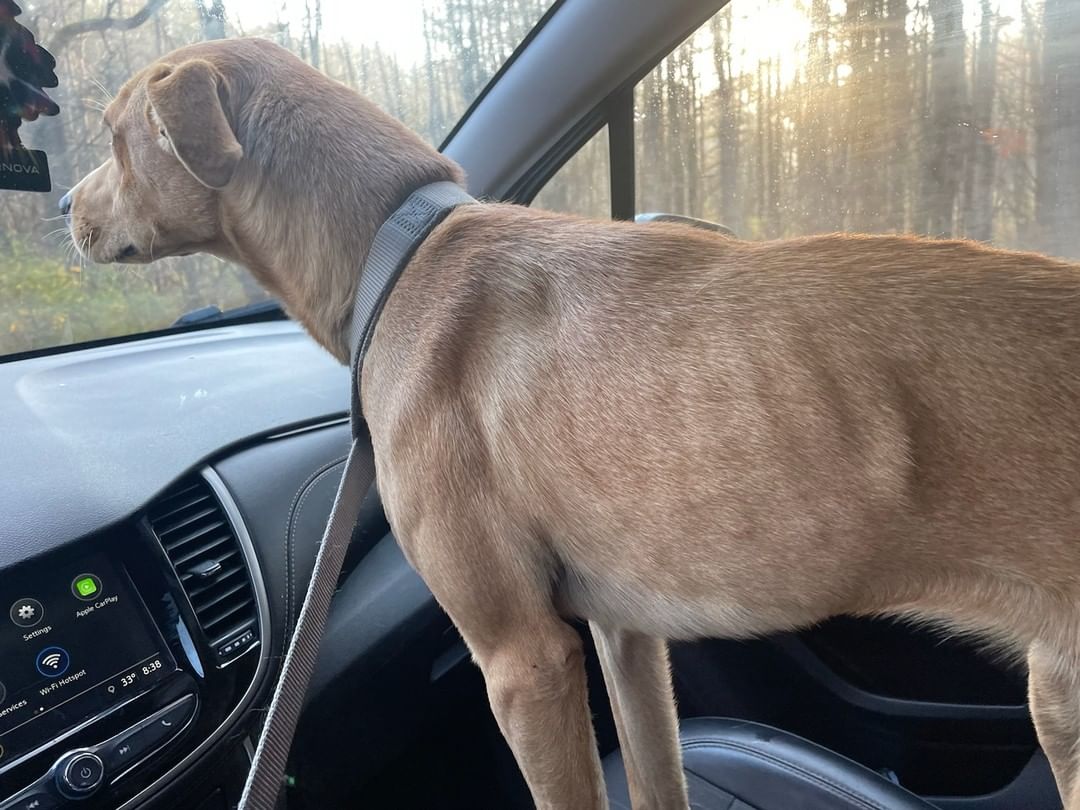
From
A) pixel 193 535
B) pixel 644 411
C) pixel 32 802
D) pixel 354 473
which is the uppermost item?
pixel 644 411

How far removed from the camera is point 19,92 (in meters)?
1.80

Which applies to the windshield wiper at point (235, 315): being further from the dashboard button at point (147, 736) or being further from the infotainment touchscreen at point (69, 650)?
the dashboard button at point (147, 736)

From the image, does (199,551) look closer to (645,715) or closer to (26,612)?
(26,612)

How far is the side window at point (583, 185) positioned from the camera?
2506 mm

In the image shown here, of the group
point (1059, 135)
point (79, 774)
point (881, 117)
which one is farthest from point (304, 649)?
point (1059, 135)

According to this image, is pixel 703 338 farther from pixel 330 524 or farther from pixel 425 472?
pixel 330 524

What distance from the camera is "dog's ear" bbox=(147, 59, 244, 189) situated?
5.66ft

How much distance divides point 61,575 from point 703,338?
121 centimetres

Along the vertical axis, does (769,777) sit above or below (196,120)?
below

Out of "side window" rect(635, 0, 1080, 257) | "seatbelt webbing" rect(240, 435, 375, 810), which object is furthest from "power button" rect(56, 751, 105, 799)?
"side window" rect(635, 0, 1080, 257)

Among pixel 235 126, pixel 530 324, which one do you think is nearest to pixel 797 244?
pixel 530 324

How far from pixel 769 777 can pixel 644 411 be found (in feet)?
2.97

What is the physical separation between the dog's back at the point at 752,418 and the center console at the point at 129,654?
493mm

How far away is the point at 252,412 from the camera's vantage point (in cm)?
216
